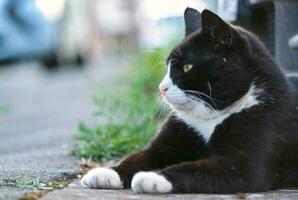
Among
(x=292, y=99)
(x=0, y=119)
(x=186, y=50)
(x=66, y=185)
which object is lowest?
(x=0, y=119)

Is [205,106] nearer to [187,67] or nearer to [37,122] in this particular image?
[187,67]

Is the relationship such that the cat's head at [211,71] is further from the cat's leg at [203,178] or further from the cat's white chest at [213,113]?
the cat's leg at [203,178]

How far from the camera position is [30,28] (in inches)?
566

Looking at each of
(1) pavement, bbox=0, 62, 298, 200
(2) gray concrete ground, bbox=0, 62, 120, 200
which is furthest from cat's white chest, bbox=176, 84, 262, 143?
(2) gray concrete ground, bbox=0, 62, 120, 200

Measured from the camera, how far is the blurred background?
4539mm

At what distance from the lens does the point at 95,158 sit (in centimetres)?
432

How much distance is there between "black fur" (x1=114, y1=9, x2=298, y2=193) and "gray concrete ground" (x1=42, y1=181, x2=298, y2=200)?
73 millimetres

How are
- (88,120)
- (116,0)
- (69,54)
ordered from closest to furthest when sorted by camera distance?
(88,120) → (69,54) → (116,0)

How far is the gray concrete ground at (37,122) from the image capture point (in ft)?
11.5

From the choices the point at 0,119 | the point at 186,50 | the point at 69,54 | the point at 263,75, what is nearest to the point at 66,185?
the point at 186,50

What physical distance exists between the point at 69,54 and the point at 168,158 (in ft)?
43.4

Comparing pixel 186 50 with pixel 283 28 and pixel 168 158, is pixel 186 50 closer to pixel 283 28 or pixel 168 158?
pixel 168 158

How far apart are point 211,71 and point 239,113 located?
0.24 meters

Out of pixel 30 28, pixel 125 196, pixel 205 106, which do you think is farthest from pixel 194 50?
pixel 30 28
